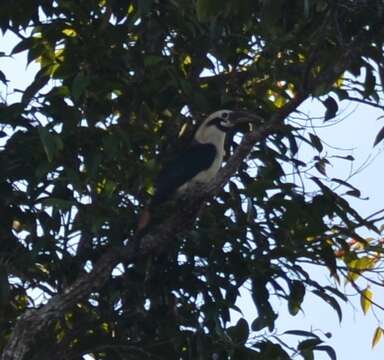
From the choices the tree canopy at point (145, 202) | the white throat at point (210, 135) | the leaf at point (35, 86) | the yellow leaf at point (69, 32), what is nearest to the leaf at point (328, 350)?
the tree canopy at point (145, 202)

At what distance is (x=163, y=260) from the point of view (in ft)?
20.4

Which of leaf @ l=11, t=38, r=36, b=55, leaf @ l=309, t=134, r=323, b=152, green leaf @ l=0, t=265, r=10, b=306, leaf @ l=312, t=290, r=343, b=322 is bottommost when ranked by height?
green leaf @ l=0, t=265, r=10, b=306

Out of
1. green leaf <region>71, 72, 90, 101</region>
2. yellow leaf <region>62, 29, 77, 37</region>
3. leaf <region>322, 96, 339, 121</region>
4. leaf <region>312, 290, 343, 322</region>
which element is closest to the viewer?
green leaf <region>71, 72, 90, 101</region>

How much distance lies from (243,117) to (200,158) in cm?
95

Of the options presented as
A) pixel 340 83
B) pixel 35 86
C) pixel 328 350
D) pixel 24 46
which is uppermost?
pixel 340 83

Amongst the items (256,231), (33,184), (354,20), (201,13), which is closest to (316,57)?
(354,20)

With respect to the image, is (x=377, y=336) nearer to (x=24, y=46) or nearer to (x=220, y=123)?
(x=220, y=123)

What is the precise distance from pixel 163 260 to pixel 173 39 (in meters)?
1.30

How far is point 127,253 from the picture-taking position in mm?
5797

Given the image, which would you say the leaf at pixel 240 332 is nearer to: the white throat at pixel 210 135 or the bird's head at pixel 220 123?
the bird's head at pixel 220 123

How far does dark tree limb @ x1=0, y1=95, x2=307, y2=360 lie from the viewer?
545 cm

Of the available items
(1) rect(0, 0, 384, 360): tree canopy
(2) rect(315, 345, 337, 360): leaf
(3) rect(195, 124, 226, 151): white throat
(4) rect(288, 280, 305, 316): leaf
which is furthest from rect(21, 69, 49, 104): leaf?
(2) rect(315, 345, 337, 360): leaf

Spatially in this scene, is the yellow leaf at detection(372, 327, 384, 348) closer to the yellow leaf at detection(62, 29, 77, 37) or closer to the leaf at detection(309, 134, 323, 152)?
the leaf at detection(309, 134, 323, 152)

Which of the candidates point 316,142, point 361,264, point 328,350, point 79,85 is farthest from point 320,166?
point 79,85
